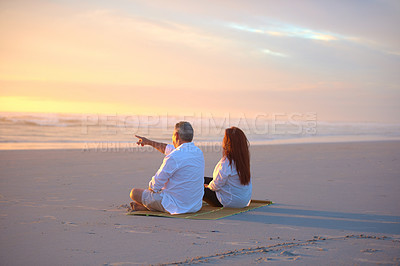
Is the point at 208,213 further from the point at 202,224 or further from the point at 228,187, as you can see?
the point at 202,224

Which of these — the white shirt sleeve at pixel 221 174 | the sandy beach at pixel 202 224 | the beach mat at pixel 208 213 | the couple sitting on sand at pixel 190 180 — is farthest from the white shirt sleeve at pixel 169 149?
the sandy beach at pixel 202 224

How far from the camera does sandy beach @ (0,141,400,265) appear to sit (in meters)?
3.87

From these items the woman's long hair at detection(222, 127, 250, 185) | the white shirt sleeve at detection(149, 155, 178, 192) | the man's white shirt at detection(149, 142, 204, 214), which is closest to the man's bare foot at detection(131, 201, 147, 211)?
the man's white shirt at detection(149, 142, 204, 214)

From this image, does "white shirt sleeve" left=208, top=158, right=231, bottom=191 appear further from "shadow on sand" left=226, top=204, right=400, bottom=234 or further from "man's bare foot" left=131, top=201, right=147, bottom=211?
"man's bare foot" left=131, top=201, right=147, bottom=211

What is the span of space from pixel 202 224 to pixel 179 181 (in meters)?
0.67

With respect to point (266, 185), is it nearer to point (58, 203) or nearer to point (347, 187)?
point (347, 187)

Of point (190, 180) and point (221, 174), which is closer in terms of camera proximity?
point (190, 180)

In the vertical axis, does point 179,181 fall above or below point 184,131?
below

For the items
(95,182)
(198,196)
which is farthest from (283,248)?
(95,182)

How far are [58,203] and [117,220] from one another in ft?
4.97

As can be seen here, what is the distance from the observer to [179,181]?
5.48 metres

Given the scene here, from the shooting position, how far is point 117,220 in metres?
5.30

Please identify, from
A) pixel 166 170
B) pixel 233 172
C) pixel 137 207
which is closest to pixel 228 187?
pixel 233 172

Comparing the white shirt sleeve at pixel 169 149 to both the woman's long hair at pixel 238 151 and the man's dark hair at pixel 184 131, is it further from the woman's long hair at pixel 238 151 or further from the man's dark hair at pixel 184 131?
the woman's long hair at pixel 238 151
